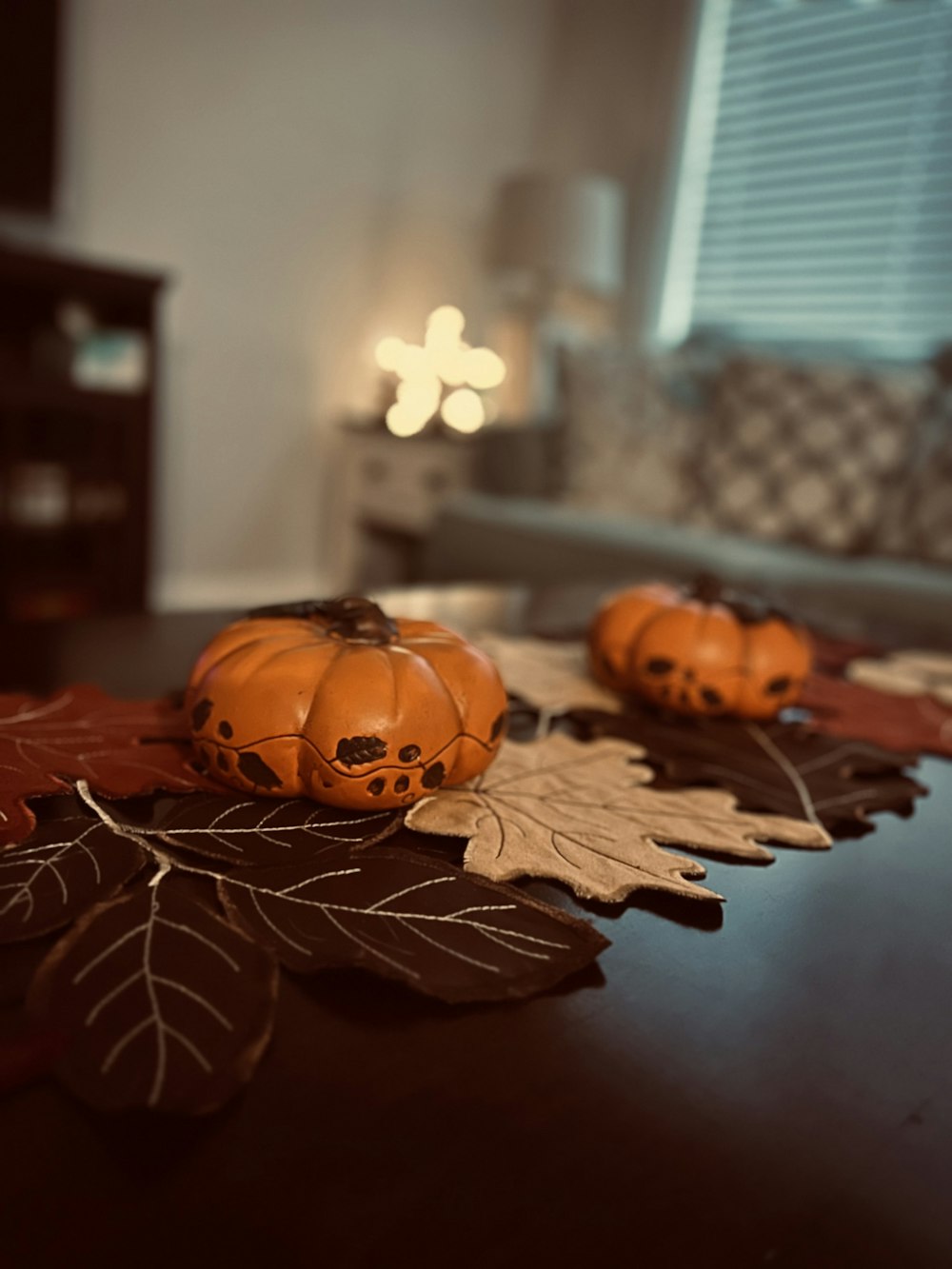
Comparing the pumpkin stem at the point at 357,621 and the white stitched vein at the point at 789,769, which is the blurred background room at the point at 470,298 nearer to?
the white stitched vein at the point at 789,769

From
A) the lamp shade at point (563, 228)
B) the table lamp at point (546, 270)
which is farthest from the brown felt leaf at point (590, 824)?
the lamp shade at point (563, 228)

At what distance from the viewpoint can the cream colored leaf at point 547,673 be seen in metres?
0.77

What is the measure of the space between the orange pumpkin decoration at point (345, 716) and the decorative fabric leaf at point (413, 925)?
6 cm

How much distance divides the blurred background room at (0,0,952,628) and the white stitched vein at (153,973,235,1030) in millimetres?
1734

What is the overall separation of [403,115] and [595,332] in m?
1.04

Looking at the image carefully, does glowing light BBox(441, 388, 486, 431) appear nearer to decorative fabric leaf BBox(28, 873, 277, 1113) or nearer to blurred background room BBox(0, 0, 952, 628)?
blurred background room BBox(0, 0, 952, 628)

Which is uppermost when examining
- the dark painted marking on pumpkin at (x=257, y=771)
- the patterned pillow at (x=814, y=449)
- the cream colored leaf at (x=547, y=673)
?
the patterned pillow at (x=814, y=449)

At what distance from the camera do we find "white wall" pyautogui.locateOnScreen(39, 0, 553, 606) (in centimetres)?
283

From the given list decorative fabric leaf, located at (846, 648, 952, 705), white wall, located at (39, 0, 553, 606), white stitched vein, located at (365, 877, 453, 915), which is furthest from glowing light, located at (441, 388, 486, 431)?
white stitched vein, located at (365, 877, 453, 915)

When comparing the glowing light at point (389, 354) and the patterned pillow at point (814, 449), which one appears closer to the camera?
the patterned pillow at point (814, 449)

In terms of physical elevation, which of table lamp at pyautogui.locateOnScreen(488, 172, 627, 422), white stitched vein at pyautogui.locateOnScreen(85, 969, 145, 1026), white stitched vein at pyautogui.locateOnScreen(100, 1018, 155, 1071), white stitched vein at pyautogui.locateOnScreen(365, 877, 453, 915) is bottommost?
white stitched vein at pyautogui.locateOnScreen(100, 1018, 155, 1071)

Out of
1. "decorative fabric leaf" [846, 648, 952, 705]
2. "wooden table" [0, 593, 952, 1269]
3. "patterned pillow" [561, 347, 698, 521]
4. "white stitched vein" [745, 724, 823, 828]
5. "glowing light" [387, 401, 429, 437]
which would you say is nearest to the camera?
"wooden table" [0, 593, 952, 1269]

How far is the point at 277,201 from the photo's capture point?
3.15 m

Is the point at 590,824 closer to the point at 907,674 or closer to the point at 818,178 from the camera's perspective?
the point at 907,674
